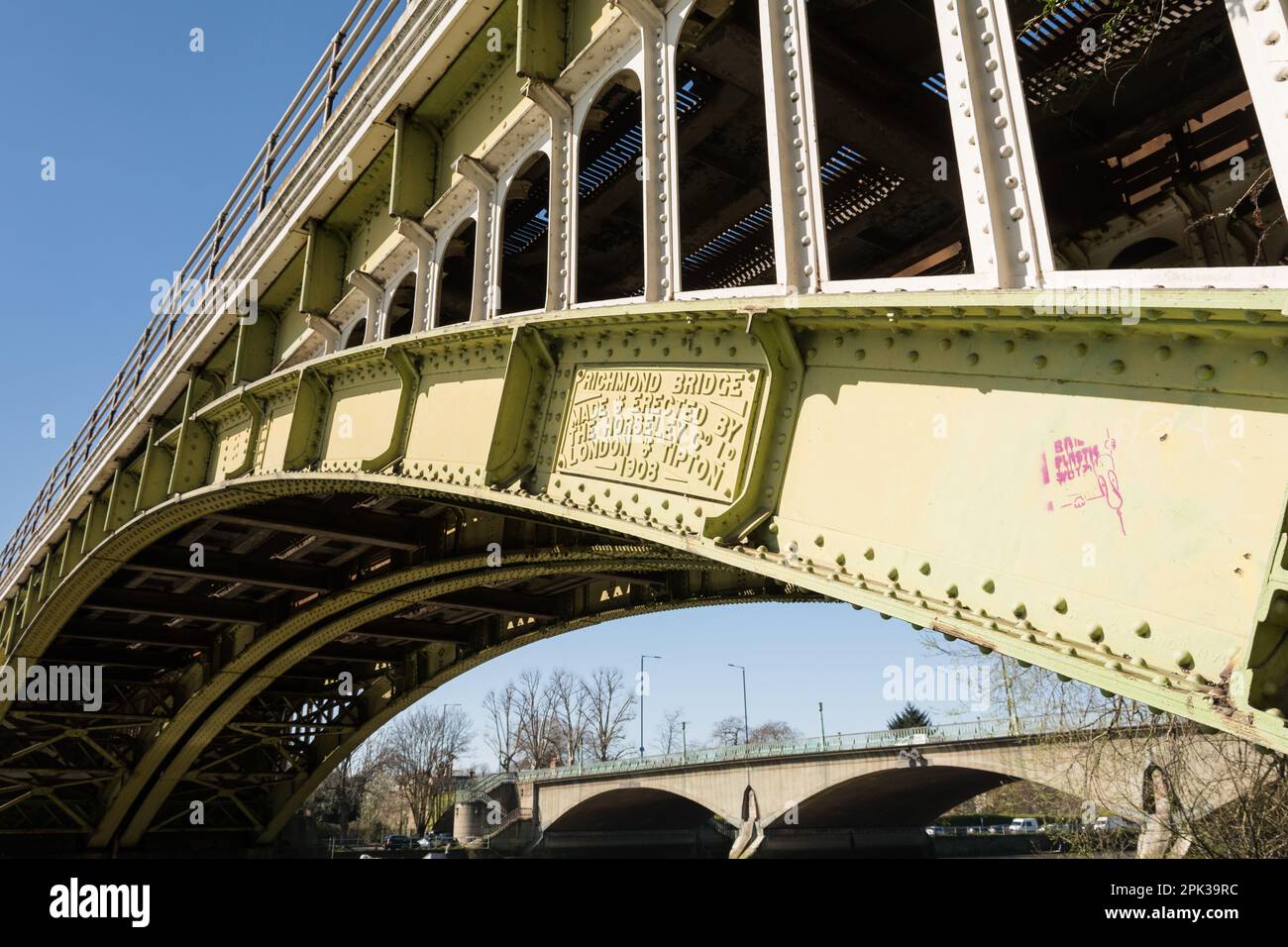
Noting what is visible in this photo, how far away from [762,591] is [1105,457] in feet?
36.2

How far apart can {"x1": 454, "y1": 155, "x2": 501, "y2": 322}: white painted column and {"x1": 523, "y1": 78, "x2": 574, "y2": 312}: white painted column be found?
1.01 meters

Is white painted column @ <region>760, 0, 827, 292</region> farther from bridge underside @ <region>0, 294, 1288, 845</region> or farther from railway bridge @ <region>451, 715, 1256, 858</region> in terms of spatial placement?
railway bridge @ <region>451, 715, 1256, 858</region>

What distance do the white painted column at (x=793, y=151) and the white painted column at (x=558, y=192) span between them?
204 centimetres

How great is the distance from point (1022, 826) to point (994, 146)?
197 ft

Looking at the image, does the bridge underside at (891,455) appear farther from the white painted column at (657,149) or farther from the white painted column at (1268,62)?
the white painted column at (1268,62)

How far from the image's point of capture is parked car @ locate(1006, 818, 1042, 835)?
48188 mm

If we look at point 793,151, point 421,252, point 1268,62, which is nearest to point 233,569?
point 421,252

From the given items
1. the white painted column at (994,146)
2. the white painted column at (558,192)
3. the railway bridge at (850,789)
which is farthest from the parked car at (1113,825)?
the white painted column at (994,146)

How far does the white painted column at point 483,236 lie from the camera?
7.40 meters

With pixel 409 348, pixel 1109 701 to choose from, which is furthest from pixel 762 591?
pixel 409 348

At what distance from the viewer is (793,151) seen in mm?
4648
